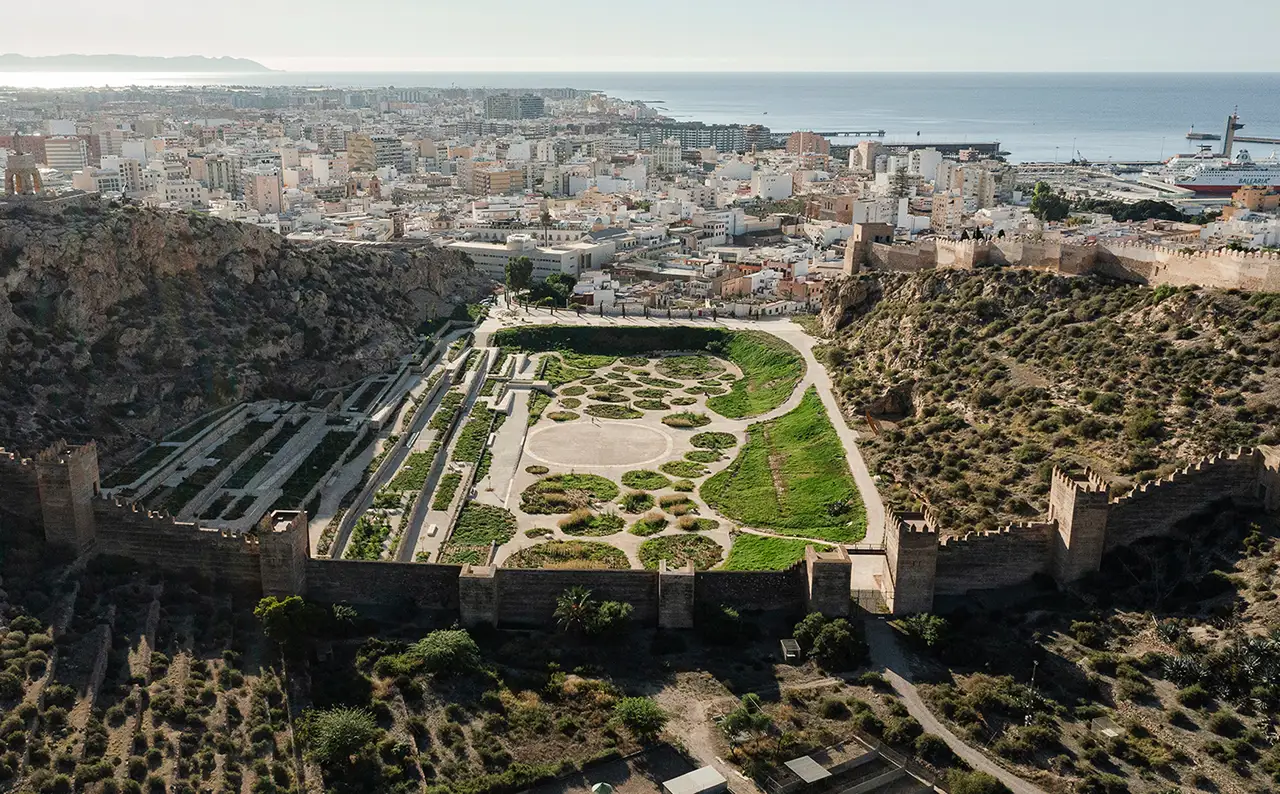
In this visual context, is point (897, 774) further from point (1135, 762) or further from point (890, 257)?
point (890, 257)

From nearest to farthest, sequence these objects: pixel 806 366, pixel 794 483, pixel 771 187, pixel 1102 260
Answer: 1. pixel 794 483
2. pixel 1102 260
3. pixel 806 366
4. pixel 771 187

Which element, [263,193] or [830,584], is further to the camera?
[263,193]

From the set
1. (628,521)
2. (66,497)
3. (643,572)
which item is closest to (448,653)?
(643,572)

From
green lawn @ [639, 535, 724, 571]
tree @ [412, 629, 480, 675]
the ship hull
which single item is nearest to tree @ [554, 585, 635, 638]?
tree @ [412, 629, 480, 675]

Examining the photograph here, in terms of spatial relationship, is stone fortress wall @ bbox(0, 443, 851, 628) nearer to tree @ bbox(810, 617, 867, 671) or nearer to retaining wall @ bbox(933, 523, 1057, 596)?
tree @ bbox(810, 617, 867, 671)

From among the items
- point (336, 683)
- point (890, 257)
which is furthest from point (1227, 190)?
point (336, 683)

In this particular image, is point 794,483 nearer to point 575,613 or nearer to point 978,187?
point 575,613
